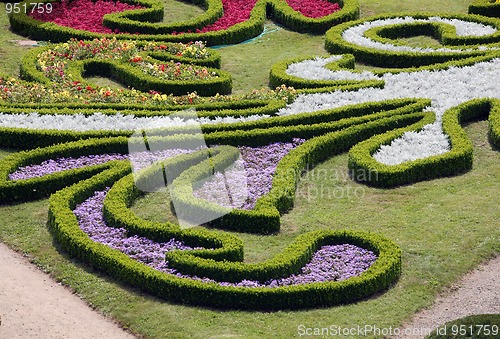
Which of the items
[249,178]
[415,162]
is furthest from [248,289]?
[415,162]

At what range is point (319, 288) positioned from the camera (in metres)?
16.3

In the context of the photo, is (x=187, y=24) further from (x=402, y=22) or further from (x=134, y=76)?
(x=402, y=22)

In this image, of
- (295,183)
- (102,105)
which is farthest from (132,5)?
(295,183)

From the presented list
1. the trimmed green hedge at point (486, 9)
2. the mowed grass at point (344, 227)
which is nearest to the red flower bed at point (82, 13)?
the mowed grass at point (344, 227)

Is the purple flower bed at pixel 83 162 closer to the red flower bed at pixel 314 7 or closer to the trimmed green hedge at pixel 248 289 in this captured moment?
the trimmed green hedge at pixel 248 289

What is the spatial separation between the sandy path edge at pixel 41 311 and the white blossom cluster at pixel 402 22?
1441 cm

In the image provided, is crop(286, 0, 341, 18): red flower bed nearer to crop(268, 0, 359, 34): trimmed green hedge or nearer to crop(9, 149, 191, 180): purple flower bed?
crop(268, 0, 359, 34): trimmed green hedge

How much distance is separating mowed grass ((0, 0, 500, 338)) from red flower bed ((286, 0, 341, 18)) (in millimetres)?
9674

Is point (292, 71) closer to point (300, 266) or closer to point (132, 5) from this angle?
point (132, 5)

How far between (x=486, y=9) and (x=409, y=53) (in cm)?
556

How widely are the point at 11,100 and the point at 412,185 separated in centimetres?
1029

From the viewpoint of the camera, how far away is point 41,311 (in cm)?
1638

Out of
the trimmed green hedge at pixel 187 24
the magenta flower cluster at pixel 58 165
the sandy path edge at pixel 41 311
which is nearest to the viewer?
the sandy path edge at pixel 41 311

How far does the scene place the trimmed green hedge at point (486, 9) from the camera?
103 feet
